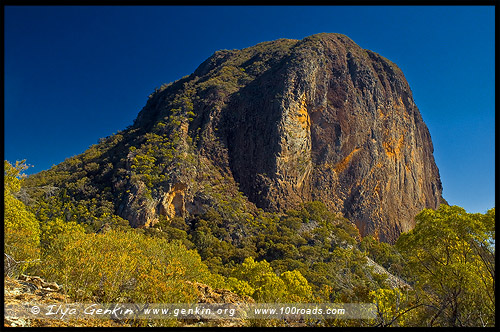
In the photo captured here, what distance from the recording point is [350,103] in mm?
78438

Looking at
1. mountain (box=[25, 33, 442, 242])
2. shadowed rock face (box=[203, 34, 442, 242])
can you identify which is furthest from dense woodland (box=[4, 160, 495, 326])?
shadowed rock face (box=[203, 34, 442, 242])

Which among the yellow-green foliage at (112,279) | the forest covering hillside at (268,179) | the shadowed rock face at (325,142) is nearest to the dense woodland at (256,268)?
the yellow-green foliage at (112,279)

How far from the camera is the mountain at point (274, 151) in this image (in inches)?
2242

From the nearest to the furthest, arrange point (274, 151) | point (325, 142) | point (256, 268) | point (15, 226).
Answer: point (15, 226), point (256, 268), point (274, 151), point (325, 142)

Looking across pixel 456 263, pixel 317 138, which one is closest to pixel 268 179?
pixel 317 138

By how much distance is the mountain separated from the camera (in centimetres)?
5694

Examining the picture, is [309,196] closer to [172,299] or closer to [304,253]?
[304,253]

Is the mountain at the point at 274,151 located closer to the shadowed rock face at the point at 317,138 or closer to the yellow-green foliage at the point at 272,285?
the shadowed rock face at the point at 317,138

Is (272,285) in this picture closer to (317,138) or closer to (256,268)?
(256,268)

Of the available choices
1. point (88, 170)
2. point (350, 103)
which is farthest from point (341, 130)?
point (88, 170)

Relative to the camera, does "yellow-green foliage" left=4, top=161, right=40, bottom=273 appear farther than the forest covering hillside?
No

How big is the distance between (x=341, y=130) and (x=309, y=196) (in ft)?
55.0

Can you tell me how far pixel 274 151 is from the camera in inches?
2672

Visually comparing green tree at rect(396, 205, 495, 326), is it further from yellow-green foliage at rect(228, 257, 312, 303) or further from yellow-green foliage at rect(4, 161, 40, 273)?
yellow-green foliage at rect(4, 161, 40, 273)
